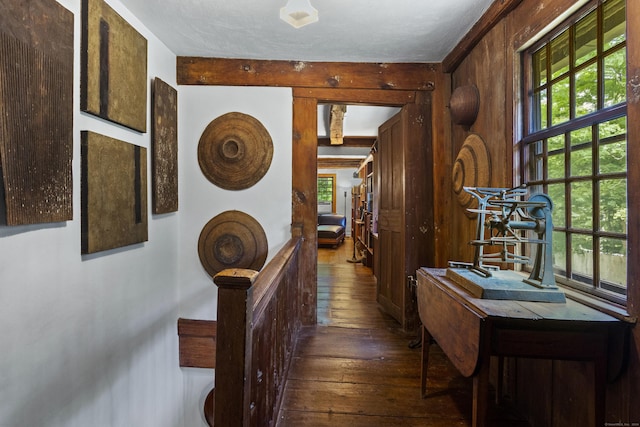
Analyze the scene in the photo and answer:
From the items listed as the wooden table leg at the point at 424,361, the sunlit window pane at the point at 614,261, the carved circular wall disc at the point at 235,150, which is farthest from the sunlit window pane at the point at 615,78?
the carved circular wall disc at the point at 235,150

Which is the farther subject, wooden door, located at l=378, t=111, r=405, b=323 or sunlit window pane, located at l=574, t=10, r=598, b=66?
wooden door, located at l=378, t=111, r=405, b=323

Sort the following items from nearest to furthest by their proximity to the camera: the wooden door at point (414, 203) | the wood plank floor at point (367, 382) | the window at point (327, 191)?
the wood plank floor at point (367, 382), the wooden door at point (414, 203), the window at point (327, 191)

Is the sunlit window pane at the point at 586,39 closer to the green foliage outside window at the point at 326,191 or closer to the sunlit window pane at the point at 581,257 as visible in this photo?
the sunlit window pane at the point at 581,257

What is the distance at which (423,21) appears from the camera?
201cm

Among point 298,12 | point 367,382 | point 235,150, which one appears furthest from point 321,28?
point 367,382

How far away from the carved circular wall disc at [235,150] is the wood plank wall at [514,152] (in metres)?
1.70

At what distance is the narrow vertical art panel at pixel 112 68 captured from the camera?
1.61 meters

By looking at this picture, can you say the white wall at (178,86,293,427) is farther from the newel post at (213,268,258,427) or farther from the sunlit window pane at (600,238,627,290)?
the sunlit window pane at (600,238,627,290)

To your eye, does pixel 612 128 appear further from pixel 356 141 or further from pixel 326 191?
pixel 326 191

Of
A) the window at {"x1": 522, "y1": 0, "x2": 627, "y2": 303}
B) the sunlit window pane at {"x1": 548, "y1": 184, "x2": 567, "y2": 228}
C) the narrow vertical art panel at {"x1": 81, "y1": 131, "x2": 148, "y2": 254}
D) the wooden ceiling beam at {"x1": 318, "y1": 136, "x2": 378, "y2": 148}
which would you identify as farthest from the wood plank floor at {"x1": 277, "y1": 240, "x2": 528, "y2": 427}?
the wooden ceiling beam at {"x1": 318, "y1": 136, "x2": 378, "y2": 148}

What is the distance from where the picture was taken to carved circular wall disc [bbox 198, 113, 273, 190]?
2.65 metres

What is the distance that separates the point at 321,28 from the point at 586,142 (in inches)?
69.5

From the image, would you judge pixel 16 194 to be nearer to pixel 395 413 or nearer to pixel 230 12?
pixel 230 12

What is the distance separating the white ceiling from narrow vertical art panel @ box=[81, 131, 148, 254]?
0.96 metres
